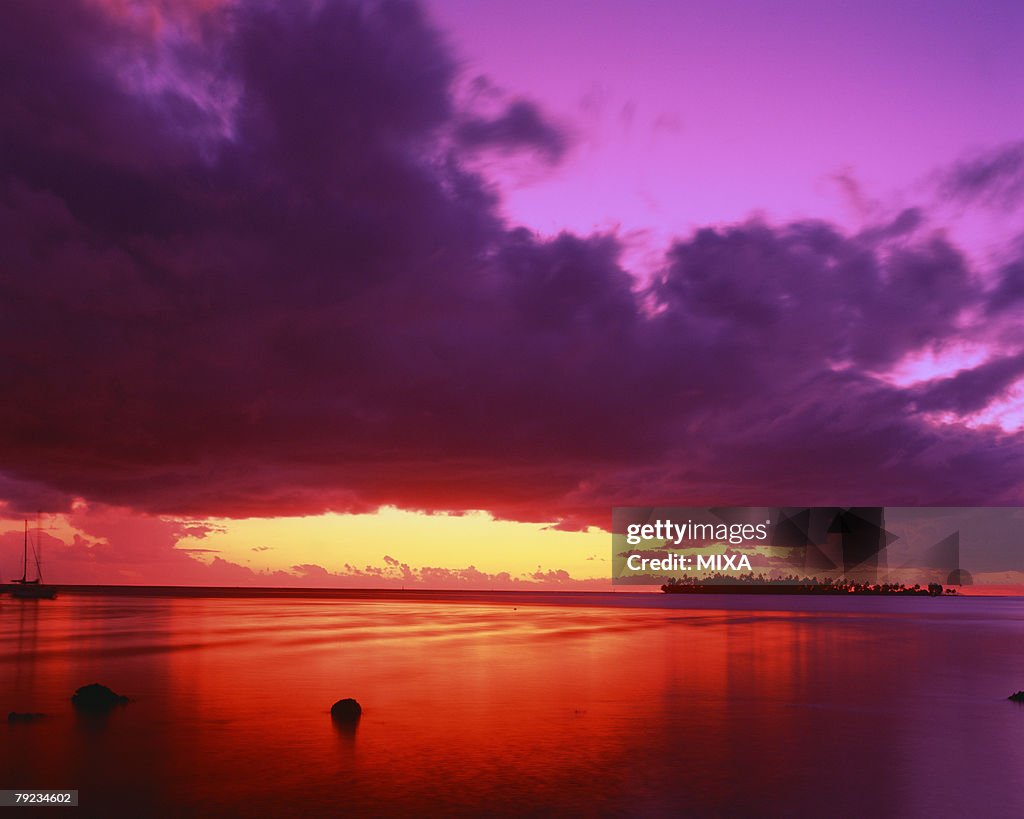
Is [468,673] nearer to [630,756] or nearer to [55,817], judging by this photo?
[630,756]

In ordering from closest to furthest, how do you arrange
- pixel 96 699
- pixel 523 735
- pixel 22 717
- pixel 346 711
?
pixel 523 735, pixel 22 717, pixel 346 711, pixel 96 699

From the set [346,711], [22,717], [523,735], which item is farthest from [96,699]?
[523,735]

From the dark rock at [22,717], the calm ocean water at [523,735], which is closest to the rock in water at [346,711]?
the calm ocean water at [523,735]

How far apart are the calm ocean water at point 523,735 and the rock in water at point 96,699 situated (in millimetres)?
688

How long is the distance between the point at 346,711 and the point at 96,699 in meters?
9.37

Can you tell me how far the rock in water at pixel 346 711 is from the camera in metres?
28.7

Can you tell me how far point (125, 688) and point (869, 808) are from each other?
2986 cm

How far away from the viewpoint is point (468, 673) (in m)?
43.3

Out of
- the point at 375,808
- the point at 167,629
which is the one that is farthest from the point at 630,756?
the point at 167,629

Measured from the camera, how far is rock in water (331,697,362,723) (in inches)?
1130

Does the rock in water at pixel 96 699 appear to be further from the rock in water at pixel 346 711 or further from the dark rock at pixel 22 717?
the rock in water at pixel 346 711

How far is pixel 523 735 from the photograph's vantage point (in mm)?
26406

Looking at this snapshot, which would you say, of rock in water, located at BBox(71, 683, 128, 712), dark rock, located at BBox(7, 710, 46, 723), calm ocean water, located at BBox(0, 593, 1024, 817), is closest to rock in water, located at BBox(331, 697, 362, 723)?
calm ocean water, located at BBox(0, 593, 1024, 817)

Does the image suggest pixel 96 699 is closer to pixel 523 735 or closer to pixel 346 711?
pixel 346 711
